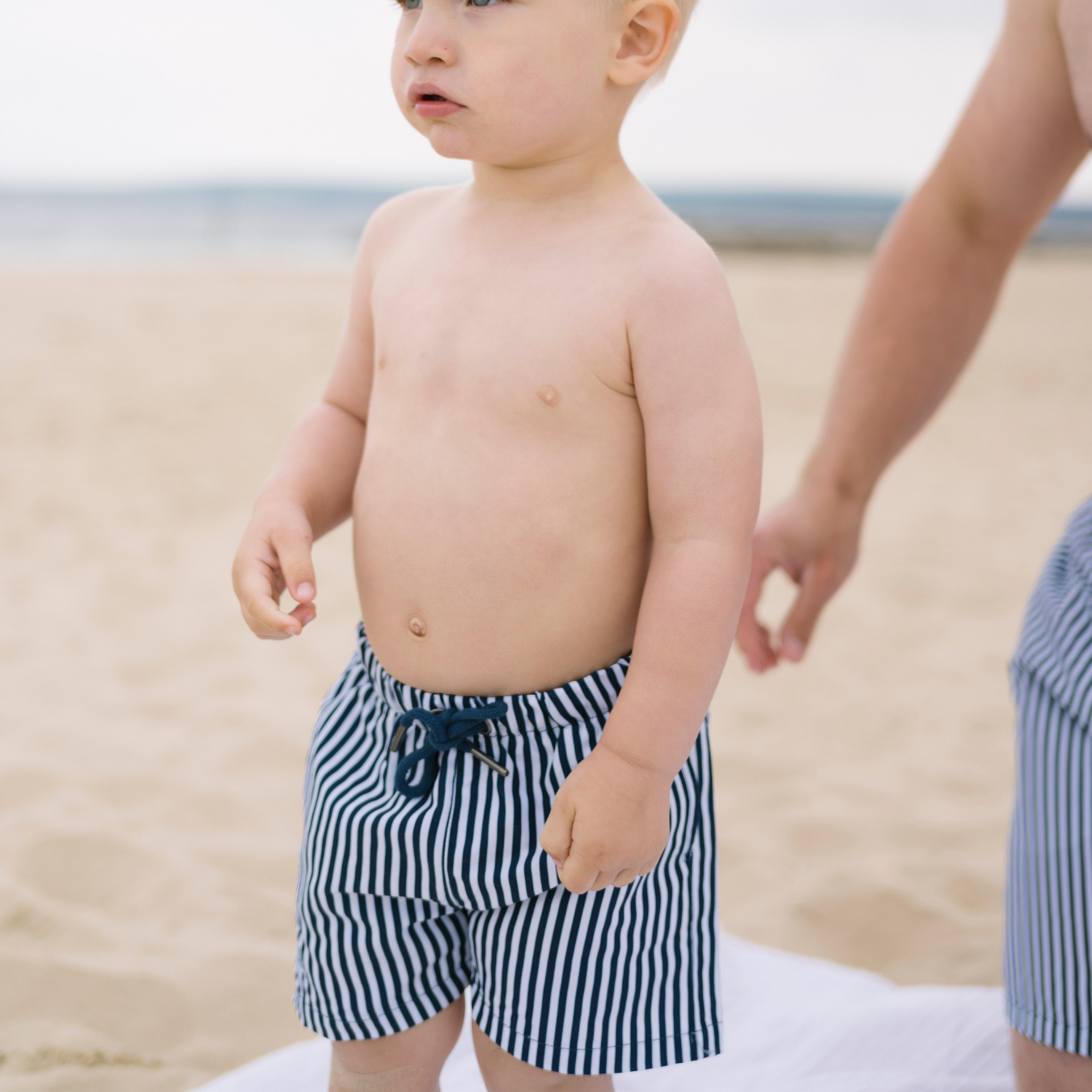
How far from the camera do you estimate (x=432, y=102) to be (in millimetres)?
1055

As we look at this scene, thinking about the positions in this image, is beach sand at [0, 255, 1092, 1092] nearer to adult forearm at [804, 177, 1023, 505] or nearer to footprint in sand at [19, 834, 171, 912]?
footprint in sand at [19, 834, 171, 912]

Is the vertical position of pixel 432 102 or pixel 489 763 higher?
pixel 432 102

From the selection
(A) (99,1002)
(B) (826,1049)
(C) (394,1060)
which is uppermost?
(C) (394,1060)

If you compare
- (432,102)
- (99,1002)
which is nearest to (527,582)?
(432,102)

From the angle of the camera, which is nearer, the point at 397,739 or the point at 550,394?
the point at 550,394

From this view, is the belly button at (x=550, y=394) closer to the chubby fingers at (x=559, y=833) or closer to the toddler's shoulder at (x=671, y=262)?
the toddler's shoulder at (x=671, y=262)

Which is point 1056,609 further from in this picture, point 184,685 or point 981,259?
point 184,685

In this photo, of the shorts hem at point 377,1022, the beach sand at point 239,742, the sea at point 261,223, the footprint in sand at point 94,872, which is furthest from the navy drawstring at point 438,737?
the sea at point 261,223

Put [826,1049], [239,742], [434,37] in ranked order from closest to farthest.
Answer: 1. [434,37]
2. [826,1049]
3. [239,742]

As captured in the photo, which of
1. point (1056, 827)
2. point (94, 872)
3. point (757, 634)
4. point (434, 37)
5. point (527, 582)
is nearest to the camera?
point (434, 37)

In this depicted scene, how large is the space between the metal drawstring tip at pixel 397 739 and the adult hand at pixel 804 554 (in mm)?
627

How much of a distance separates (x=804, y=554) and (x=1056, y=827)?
53 centimetres

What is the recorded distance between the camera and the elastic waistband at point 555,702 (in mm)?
1166

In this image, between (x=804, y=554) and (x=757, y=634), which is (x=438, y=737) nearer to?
(x=757, y=634)
